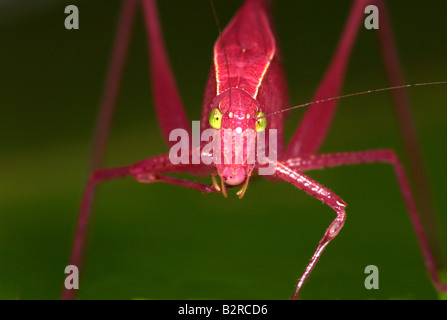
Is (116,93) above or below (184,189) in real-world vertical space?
above

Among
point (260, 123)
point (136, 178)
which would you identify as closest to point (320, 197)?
point (260, 123)

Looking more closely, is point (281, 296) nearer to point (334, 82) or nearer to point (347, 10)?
point (334, 82)

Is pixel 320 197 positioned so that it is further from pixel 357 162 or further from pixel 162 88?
pixel 162 88

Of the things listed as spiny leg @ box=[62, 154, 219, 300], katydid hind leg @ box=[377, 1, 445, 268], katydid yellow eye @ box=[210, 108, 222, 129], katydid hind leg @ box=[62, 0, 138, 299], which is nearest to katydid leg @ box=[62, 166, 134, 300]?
spiny leg @ box=[62, 154, 219, 300]

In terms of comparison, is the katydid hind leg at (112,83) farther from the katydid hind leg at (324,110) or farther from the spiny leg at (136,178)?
the katydid hind leg at (324,110)

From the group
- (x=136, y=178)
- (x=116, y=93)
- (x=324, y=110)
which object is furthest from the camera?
(x=116, y=93)

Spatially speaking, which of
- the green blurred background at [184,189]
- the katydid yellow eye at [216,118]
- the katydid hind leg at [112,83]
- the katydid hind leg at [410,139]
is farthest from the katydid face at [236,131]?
the katydid hind leg at [410,139]
